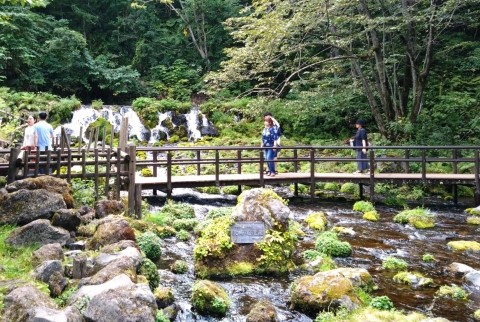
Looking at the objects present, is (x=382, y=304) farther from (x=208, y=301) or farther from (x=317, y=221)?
(x=317, y=221)

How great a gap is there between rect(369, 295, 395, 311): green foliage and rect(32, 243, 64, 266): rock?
4.43 metres

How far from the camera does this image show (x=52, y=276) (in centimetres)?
523

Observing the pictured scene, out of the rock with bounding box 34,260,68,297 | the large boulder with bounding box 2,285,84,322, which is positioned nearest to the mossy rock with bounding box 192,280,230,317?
the rock with bounding box 34,260,68,297

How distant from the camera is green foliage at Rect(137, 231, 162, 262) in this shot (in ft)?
25.5

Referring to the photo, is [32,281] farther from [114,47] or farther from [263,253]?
[114,47]

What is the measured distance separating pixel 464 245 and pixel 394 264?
2.19 metres

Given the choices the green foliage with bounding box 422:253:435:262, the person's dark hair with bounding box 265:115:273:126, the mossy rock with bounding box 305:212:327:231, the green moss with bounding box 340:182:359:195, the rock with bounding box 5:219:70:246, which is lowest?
the green foliage with bounding box 422:253:435:262

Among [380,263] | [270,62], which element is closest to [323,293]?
[380,263]

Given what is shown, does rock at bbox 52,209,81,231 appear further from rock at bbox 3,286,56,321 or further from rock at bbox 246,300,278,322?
rock at bbox 246,300,278,322

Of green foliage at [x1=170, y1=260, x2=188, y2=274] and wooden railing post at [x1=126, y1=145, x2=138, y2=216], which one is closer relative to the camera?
green foliage at [x1=170, y1=260, x2=188, y2=274]

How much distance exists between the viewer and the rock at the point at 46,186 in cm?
781

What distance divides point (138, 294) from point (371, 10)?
16649 mm

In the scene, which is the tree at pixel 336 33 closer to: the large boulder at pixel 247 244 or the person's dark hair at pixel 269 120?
the person's dark hair at pixel 269 120

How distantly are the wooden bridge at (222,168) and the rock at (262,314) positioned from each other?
5051mm
